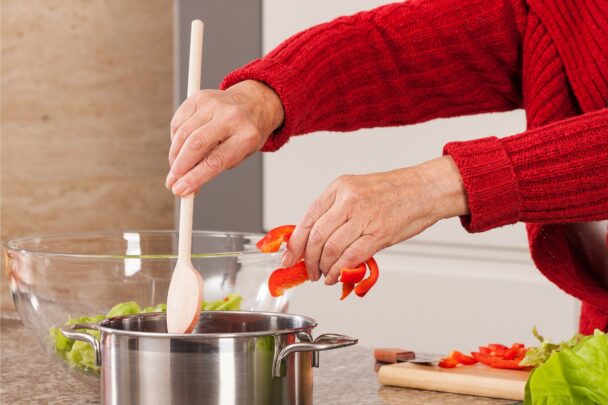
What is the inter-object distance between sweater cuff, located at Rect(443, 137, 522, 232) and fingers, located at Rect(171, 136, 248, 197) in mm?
219

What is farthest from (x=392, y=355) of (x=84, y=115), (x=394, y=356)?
(x=84, y=115)

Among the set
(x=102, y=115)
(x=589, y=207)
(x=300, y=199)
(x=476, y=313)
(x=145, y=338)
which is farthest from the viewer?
(x=102, y=115)

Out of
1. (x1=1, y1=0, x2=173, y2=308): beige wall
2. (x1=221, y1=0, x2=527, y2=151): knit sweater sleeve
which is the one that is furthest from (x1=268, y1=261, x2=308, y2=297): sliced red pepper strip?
Answer: (x1=1, y1=0, x2=173, y2=308): beige wall

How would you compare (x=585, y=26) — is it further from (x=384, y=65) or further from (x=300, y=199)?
(x=300, y=199)

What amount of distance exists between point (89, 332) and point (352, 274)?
0.92ft

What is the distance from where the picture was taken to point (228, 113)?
1.07 meters

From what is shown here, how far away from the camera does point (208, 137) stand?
103 centimetres

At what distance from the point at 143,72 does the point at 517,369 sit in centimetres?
184

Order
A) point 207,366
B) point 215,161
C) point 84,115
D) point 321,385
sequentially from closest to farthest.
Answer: point 207,366
point 215,161
point 321,385
point 84,115

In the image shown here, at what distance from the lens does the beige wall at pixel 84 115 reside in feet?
8.32

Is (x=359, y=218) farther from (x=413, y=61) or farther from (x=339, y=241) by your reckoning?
(x=413, y=61)

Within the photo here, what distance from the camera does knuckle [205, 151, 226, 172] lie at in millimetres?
1025

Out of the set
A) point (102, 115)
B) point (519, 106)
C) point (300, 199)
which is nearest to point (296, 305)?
point (300, 199)

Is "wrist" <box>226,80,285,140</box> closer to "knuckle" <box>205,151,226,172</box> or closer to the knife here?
"knuckle" <box>205,151,226,172</box>
